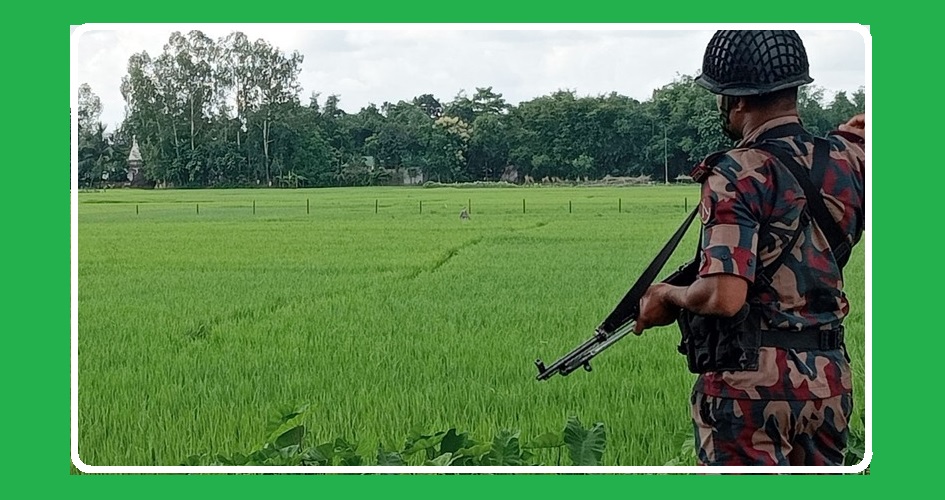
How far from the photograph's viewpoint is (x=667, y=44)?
479 cm

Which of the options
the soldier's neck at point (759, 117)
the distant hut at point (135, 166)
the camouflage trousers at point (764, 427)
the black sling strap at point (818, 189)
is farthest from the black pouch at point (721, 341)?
the distant hut at point (135, 166)

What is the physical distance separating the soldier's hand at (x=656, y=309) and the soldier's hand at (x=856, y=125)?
1.11 meters

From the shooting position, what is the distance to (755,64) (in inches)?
163

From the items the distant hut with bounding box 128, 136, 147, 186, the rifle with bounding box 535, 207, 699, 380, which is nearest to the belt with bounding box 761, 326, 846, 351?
the rifle with bounding box 535, 207, 699, 380

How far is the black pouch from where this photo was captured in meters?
3.96

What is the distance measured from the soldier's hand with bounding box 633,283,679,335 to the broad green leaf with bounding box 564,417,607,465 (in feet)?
2.49

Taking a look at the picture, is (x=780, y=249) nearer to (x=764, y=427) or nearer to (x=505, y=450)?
(x=764, y=427)

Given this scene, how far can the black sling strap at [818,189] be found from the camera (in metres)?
3.92

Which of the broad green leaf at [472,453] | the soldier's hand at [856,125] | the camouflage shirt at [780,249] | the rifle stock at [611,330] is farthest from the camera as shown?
the broad green leaf at [472,453]

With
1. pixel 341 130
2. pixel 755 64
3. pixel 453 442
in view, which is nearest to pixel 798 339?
pixel 755 64

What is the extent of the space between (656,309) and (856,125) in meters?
1.24

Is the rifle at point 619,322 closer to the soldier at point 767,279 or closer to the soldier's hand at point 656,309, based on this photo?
the soldier's hand at point 656,309

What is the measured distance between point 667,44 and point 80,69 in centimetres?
225

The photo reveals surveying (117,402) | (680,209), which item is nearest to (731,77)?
(680,209)
